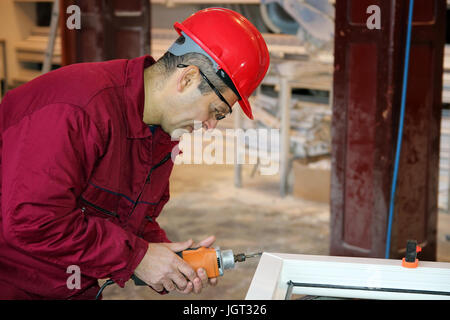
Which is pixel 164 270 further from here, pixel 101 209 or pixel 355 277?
pixel 355 277

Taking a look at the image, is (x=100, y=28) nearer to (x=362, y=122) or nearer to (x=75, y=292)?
(x=362, y=122)

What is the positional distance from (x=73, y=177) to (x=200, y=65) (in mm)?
501

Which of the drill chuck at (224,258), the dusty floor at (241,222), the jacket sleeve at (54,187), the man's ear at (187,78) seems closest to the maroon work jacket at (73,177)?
the jacket sleeve at (54,187)

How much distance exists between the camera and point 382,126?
363 centimetres

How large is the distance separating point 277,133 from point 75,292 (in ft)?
14.4

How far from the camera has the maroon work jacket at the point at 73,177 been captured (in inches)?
58.3

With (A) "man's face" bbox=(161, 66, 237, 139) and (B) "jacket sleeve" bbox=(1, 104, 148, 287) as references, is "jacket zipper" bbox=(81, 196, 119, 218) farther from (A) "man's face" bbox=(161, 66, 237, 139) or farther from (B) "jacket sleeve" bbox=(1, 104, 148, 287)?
(A) "man's face" bbox=(161, 66, 237, 139)

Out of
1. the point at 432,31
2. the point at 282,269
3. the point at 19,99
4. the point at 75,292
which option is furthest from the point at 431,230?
the point at 19,99

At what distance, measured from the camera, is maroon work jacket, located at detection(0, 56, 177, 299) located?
1481mm

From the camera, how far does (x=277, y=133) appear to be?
5992 mm

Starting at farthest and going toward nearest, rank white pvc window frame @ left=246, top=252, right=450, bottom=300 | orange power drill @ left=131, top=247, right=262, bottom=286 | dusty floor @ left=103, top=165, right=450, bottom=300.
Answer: dusty floor @ left=103, top=165, right=450, bottom=300 < orange power drill @ left=131, top=247, right=262, bottom=286 < white pvc window frame @ left=246, top=252, right=450, bottom=300

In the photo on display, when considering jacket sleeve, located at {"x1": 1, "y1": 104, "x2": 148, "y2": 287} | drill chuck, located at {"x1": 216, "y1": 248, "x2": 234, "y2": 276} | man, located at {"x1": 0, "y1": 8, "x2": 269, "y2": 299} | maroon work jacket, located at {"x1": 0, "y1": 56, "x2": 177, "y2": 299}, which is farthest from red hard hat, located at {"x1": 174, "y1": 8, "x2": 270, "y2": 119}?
drill chuck, located at {"x1": 216, "y1": 248, "x2": 234, "y2": 276}

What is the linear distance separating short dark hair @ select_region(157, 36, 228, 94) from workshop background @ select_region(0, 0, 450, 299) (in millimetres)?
2124

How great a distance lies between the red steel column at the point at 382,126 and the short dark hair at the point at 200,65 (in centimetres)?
212
